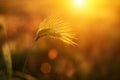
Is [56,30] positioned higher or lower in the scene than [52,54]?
higher

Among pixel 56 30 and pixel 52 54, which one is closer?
pixel 56 30

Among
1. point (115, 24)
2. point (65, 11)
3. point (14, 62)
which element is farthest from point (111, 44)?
point (14, 62)

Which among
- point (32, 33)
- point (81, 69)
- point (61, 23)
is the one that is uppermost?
point (61, 23)

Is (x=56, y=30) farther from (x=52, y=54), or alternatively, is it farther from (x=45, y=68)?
(x=52, y=54)

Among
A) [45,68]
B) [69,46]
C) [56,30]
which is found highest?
[56,30]

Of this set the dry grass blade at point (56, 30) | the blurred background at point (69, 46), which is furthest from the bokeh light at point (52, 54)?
the dry grass blade at point (56, 30)

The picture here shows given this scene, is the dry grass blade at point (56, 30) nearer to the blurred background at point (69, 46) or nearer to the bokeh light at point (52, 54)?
the blurred background at point (69, 46)

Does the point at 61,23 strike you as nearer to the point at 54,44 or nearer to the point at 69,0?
the point at 54,44

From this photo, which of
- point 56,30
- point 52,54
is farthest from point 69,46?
point 56,30
